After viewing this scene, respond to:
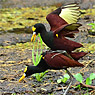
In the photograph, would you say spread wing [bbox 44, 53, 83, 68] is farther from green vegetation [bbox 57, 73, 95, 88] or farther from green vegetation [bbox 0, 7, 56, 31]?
green vegetation [bbox 0, 7, 56, 31]

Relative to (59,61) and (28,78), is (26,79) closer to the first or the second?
(28,78)

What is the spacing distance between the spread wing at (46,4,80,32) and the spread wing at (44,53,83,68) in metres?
0.48

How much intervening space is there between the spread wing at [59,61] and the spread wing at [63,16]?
0.48m

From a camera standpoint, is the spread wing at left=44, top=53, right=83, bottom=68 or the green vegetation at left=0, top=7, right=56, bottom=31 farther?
the green vegetation at left=0, top=7, right=56, bottom=31

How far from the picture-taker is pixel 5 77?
192 inches

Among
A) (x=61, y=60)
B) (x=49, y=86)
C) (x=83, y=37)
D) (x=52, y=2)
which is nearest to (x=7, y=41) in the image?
(x=83, y=37)

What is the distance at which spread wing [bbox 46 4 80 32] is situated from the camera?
14.1 ft

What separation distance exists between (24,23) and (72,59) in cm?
545

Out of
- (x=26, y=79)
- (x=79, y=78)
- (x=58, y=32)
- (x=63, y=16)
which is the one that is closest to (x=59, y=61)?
(x=58, y=32)

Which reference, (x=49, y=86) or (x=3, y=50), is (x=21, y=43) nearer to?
(x=3, y=50)

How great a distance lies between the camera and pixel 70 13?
4.43 meters

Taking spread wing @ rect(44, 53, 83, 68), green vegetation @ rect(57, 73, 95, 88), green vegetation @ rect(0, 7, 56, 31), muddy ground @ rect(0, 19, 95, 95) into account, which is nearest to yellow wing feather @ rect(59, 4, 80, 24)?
spread wing @ rect(44, 53, 83, 68)

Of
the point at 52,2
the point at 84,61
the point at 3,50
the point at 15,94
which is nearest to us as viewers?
the point at 15,94

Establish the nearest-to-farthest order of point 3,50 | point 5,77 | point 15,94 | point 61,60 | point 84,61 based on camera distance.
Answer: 1. point 61,60
2. point 15,94
3. point 5,77
4. point 84,61
5. point 3,50
